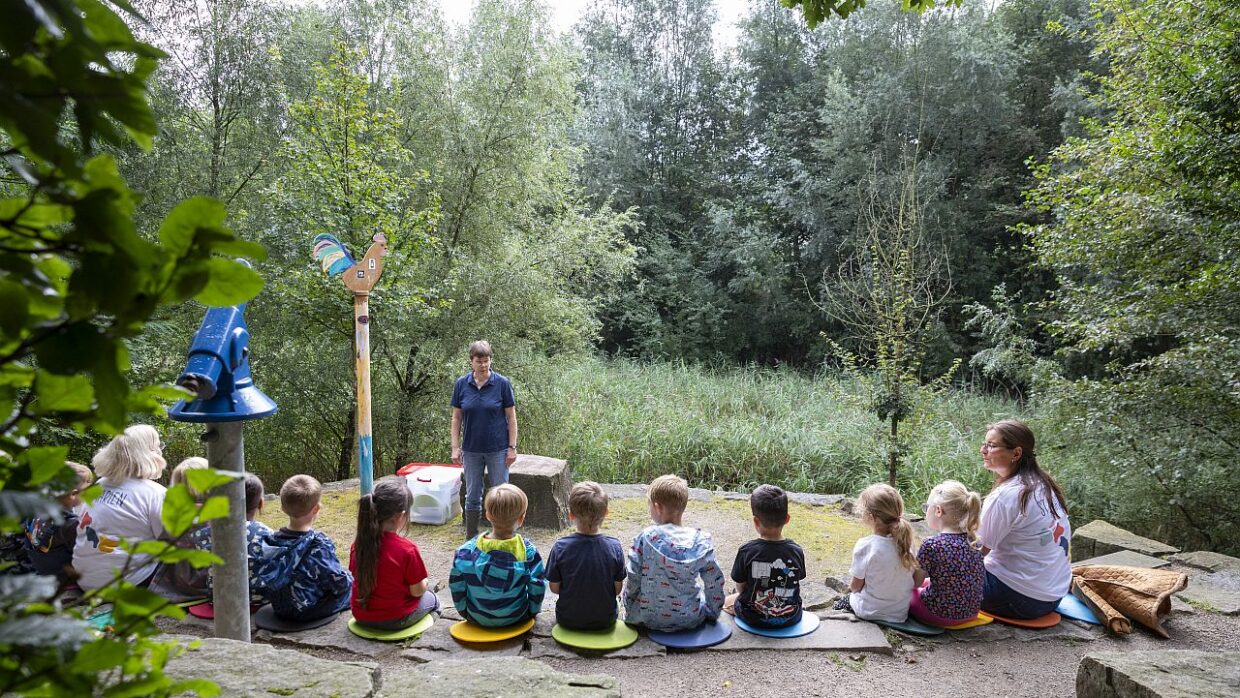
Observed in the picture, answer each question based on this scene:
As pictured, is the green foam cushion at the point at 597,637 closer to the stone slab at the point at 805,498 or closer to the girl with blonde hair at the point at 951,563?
the girl with blonde hair at the point at 951,563

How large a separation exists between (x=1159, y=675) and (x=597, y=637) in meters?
1.99

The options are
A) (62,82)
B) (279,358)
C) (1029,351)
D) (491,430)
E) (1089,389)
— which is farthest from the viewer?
(1029,351)

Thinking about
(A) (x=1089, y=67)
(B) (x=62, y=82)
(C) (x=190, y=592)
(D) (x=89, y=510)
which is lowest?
(C) (x=190, y=592)

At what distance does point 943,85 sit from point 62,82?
15873 mm

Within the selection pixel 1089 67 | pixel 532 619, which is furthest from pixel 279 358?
pixel 1089 67

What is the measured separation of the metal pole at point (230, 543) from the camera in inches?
91.6

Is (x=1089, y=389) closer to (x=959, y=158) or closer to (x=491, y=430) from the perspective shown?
(x=491, y=430)

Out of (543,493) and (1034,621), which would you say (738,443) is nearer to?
(543,493)

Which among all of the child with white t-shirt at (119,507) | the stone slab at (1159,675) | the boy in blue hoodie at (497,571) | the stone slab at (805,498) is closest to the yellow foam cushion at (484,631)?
the boy in blue hoodie at (497,571)

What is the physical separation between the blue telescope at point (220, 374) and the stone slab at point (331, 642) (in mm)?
1186

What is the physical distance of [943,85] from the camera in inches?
554

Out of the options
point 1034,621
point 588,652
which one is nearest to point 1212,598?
point 1034,621

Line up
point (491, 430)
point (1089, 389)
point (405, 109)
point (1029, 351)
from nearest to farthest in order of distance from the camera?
point (491, 430) < point (1089, 389) < point (1029, 351) < point (405, 109)

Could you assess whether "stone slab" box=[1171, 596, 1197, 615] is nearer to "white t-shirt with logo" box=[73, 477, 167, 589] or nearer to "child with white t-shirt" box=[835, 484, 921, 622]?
"child with white t-shirt" box=[835, 484, 921, 622]
